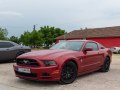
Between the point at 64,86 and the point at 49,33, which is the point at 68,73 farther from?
the point at 49,33

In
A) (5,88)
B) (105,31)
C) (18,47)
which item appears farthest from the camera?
(105,31)

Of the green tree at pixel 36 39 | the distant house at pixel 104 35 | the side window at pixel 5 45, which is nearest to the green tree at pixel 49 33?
the green tree at pixel 36 39

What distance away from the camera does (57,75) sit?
291 inches

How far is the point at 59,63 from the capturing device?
7.45 meters

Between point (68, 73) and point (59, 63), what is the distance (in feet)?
1.96

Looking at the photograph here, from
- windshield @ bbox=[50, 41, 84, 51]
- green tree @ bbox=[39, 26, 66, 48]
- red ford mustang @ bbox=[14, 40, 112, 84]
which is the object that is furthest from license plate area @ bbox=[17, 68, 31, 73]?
green tree @ bbox=[39, 26, 66, 48]

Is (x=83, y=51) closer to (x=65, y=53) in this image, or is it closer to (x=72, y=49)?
(x=72, y=49)

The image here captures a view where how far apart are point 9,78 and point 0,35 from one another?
4803cm

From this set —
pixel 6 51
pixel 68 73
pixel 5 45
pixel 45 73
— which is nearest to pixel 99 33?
pixel 5 45

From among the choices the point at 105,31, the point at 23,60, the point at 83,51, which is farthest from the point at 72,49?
the point at 105,31

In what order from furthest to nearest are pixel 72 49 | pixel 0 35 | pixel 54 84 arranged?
pixel 0 35 < pixel 72 49 < pixel 54 84

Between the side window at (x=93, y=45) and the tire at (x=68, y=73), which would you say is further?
the side window at (x=93, y=45)

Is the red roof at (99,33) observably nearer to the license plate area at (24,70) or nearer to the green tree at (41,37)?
the green tree at (41,37)

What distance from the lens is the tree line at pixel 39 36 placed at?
5156cm
